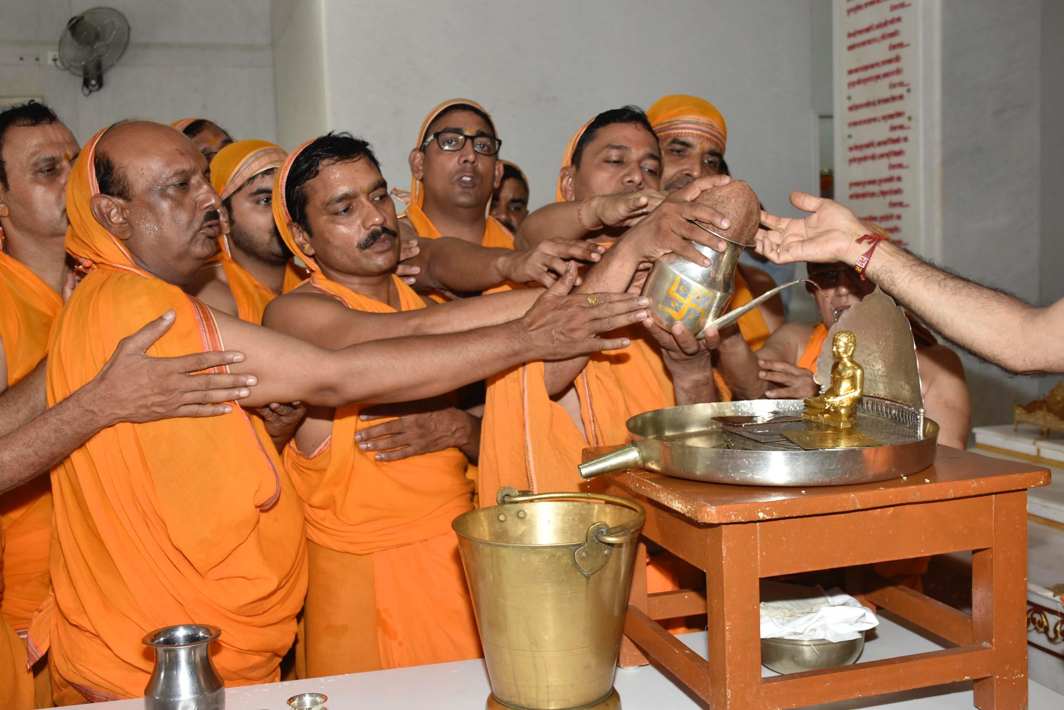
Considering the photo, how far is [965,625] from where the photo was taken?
1.86 metres

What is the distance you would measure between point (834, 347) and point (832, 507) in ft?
1.26

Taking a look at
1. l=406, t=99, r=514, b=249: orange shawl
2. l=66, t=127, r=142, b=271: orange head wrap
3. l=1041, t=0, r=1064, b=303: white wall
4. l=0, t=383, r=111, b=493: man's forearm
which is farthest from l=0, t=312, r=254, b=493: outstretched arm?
l=1041, t=0, r=1064, b=303: white wall

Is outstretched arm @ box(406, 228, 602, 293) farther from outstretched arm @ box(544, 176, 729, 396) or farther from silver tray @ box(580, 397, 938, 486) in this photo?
silver tray @ box(580, 397, 938, 486)

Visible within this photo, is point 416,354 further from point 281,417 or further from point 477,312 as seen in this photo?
point 281,417

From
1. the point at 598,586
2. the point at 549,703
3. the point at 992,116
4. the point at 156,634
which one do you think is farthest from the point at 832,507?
the point at 992,116

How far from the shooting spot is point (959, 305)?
2086mm

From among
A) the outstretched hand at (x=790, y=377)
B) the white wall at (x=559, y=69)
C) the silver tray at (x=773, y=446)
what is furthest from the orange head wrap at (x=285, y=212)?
the white wall at (x=559, y=69)

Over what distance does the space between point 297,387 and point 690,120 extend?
210cm

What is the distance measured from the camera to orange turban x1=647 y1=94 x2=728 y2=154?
3.93 metres

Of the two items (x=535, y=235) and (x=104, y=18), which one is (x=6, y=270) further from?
(x=104, y=18)

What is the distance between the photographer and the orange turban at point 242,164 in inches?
142

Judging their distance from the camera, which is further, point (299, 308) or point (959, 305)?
point (299, 308)

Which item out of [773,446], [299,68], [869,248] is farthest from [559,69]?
[773,446]

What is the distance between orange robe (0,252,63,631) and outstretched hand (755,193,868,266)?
2000 mm
